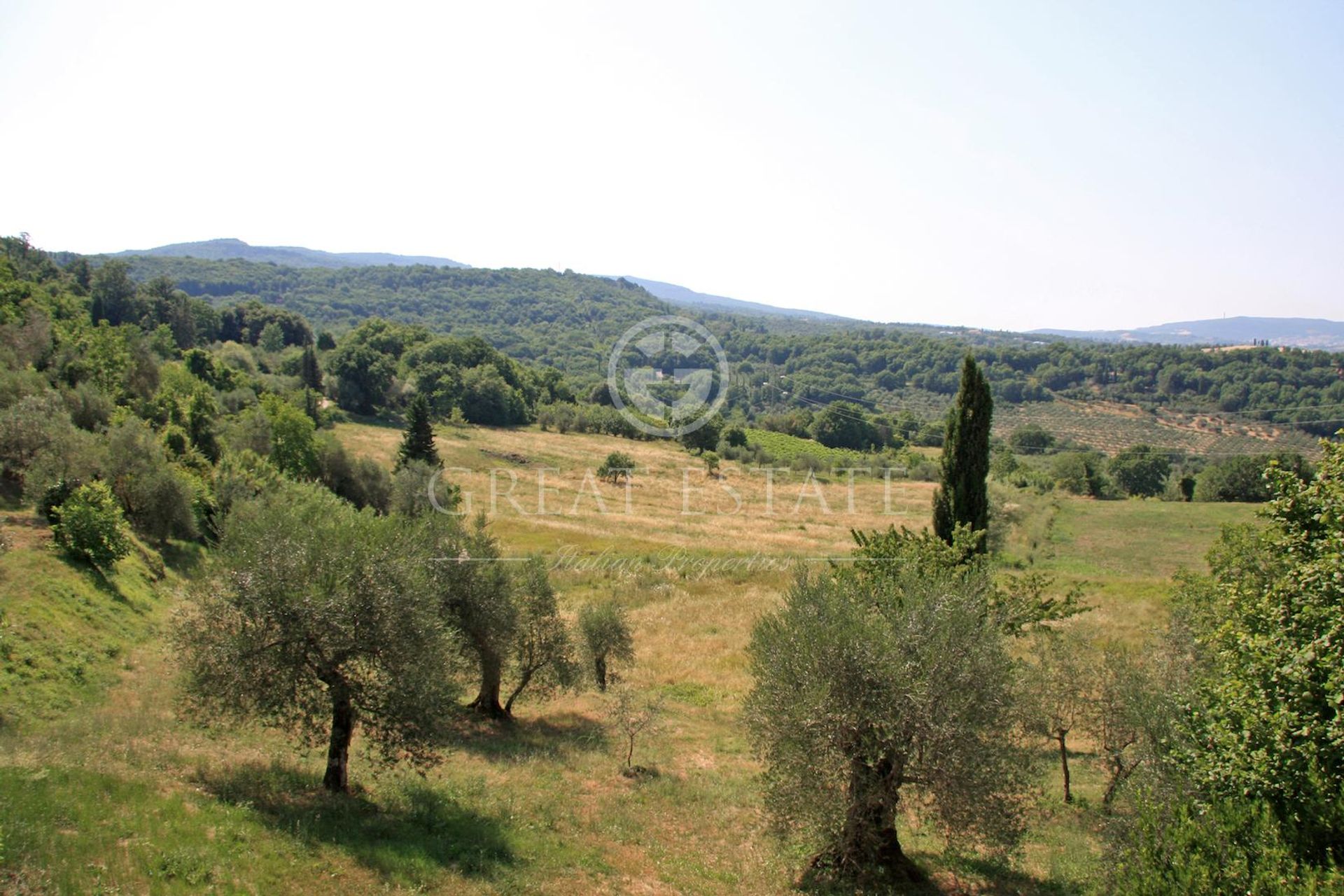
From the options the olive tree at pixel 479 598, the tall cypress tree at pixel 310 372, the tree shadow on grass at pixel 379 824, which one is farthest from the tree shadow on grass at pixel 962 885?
the tall cypress tree at pixel 310 372

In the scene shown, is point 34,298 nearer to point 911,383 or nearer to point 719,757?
point 719,757

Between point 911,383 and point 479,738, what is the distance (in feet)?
491

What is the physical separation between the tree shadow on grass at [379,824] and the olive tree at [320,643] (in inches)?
39.1

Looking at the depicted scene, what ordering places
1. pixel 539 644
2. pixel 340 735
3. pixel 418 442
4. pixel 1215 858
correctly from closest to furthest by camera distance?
pixel 1215 858
pixel 340 735
pixel 539 644
pixel 418 442

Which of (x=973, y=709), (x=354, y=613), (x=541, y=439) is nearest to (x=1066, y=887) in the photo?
(x=973, y=709)

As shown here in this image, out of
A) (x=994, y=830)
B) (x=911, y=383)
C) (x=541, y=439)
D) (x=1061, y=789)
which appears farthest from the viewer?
(x=911, y=383)

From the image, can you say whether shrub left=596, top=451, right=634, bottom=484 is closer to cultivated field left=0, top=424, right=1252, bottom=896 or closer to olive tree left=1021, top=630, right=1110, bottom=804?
cultivated field left=0, top=424, right=1252, bottom=896

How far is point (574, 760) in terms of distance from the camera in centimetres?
2014

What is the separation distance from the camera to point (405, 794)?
52.2ft

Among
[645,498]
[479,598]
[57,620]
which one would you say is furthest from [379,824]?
[645,498]

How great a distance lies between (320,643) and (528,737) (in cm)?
903

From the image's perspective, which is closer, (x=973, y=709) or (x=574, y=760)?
(x=973, y=709)

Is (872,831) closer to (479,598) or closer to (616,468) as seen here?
(479,598)

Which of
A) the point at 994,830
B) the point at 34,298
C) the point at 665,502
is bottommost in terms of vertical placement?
the point at 665,502
